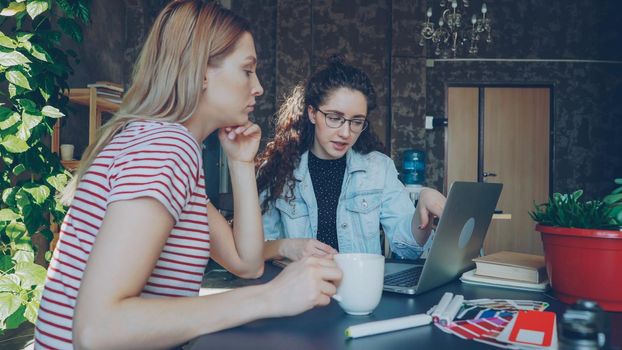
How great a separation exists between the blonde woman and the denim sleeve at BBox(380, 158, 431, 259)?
2.78 ft

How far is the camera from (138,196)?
77cm

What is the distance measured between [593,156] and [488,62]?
5.81 ft

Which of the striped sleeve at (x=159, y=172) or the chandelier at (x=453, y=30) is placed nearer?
the striped sleeve at (x=159, y=172)

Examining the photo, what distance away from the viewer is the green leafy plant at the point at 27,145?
1.91 metres

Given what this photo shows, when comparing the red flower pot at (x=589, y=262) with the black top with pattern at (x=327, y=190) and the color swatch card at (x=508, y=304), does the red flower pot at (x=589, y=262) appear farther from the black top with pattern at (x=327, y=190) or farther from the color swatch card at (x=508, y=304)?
the black top with pattern at (x=327, y=190)

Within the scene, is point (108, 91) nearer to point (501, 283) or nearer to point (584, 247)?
point (501, 283)

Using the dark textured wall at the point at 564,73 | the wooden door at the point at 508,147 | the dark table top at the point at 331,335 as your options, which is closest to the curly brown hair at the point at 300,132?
the dark table top at the point at 331,335

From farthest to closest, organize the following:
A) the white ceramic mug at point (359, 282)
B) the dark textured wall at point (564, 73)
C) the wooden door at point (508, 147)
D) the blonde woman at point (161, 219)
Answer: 1. the wooden door at point (508, 147)
2. the dark textured wall at point (564, 73)
3. the white ceramic mug at point (359, 282)
4. the blonde woman at point (161, 219)

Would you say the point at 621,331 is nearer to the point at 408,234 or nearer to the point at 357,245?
the point at 408,234

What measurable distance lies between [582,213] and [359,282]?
42 cm

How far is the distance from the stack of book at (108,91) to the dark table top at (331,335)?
8.47 feet

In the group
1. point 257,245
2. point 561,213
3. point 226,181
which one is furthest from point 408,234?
point 226,181

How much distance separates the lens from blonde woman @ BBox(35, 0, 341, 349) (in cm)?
75

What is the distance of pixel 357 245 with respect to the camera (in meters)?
1.98
